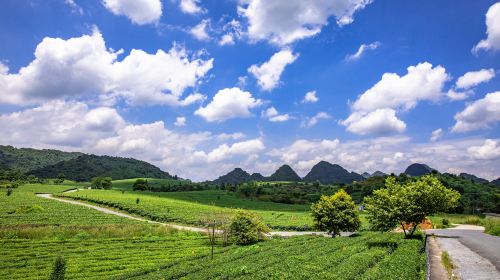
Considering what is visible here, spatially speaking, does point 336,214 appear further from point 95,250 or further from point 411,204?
point 95,250

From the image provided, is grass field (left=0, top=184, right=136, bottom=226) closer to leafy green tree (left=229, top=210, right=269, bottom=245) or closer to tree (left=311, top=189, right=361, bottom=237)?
leafy green tree (left=229, top=210, right=269, bottom=245)

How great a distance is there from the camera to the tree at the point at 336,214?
181 ft

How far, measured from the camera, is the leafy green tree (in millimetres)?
51062

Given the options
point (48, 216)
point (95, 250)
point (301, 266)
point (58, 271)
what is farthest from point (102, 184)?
point (301, 266)

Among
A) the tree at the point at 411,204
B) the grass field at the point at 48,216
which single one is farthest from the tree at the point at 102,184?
Answer: the tree at the point at 411,204

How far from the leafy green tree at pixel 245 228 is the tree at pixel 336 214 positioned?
32.7 feet

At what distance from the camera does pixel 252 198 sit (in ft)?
546

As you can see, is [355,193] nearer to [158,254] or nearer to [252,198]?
[252,198]

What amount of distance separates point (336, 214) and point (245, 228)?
1500 centimetres

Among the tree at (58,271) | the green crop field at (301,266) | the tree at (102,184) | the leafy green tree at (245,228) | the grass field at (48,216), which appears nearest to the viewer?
the green crop field at (301,266)

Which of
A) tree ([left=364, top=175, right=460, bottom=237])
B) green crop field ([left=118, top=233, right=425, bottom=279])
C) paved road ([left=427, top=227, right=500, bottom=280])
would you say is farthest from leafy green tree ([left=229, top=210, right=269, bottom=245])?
paved road ([left=427, top=227, right=500, bottom=280])

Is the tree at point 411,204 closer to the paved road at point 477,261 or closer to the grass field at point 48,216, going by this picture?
the paved road at point 477,261

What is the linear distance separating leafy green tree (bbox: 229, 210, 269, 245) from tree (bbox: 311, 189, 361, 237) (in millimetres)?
9965

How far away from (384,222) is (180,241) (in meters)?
29.4
